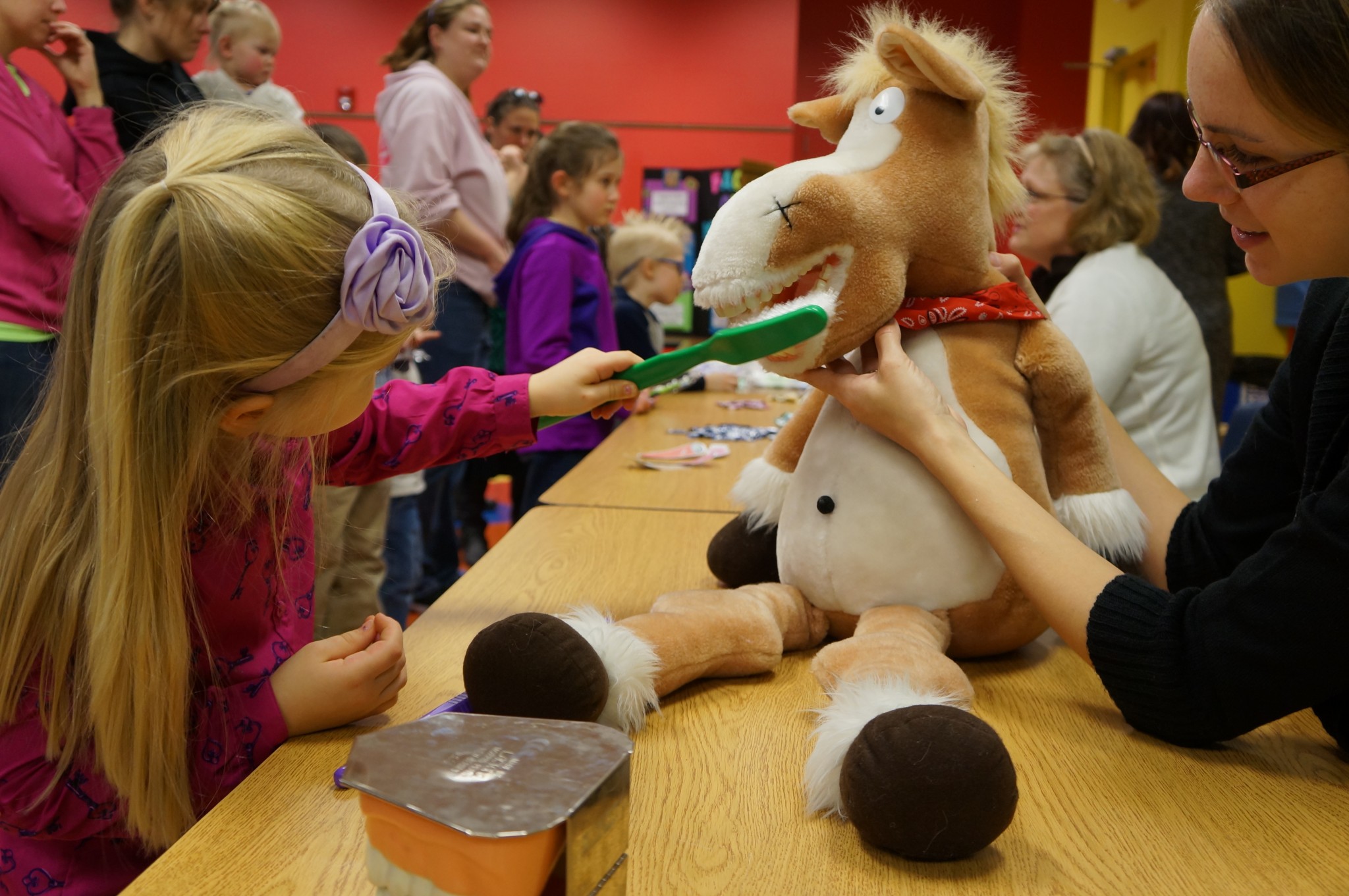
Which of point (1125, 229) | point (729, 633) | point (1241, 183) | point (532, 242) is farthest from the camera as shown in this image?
point (532, 242)

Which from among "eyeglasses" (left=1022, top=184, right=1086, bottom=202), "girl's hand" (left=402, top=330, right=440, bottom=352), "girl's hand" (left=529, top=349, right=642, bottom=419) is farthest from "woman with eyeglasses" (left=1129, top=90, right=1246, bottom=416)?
"girl's hand" (left=529, top=349, right=642, bottom=419)

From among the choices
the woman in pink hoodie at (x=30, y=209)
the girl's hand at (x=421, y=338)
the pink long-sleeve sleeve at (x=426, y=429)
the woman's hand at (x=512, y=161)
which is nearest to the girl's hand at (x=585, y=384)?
the pink long-sleeve sleeve at (x=426, y=429)

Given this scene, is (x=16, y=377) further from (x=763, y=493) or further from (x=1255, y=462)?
(x=1255, y=462)

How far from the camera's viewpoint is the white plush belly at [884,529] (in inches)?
35.3

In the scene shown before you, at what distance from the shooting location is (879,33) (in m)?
0.90

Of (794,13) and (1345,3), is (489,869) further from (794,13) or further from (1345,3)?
(794,13)

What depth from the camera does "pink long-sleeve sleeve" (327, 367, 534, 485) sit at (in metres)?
1.06

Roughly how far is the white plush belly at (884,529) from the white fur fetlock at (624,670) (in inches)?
8.0

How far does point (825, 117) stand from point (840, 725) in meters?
0.58

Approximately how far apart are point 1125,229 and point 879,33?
1373mm

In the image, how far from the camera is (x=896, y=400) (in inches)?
34.4

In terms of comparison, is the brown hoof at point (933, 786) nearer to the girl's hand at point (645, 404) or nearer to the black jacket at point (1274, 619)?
the black jacket at point (1274, 619)

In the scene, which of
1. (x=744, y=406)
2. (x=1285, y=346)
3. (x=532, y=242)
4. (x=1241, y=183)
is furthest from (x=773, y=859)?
(x=1285, y=346)

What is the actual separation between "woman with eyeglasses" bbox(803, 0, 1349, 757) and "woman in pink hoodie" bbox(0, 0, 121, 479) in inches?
54.2
